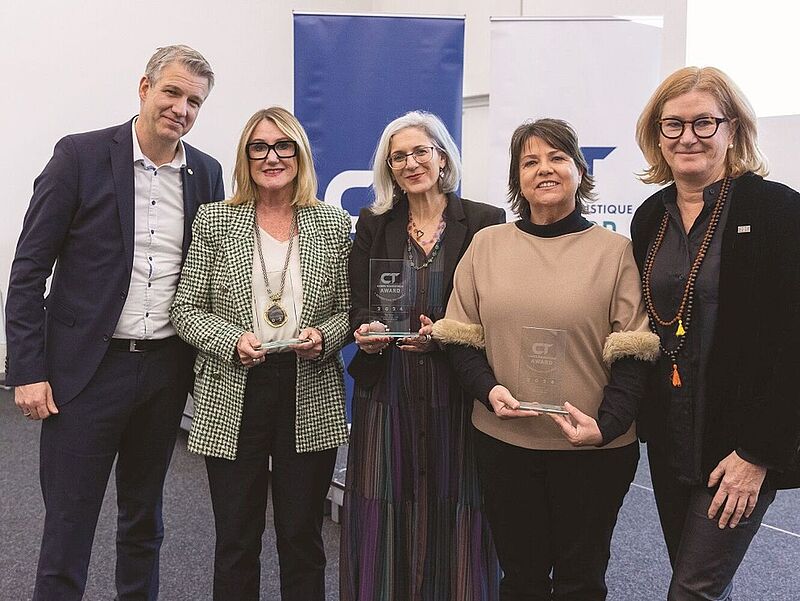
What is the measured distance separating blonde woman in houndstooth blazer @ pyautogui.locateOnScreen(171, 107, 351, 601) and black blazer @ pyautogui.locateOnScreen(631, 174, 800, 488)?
3.22 feet

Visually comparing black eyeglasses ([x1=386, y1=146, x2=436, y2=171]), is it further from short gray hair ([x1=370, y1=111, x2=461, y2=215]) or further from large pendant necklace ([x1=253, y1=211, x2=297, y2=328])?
large pendant necklace ([x1=253, y1=211, x2=297, y2=328])

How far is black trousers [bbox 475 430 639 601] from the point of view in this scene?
1.70m

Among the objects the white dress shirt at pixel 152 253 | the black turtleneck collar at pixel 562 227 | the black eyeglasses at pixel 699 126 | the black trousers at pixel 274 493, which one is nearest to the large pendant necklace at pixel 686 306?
the black eyeglasses at pixel 699 126

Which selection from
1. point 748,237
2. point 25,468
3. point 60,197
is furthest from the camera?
point 25,468

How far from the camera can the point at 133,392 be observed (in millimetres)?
2025

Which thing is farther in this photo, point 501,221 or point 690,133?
point 501,221

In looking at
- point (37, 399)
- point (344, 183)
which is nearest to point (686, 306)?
point (37, 399)

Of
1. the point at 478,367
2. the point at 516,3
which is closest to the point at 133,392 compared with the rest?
the point at 478,367

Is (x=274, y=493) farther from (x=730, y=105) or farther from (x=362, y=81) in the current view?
(x=362, y=81)

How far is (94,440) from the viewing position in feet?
6.56

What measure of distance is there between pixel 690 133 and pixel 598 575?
1080mm

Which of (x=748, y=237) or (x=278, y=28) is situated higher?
(x=278, y=28)

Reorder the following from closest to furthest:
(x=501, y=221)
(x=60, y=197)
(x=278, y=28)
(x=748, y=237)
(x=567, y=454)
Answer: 1. (x=748, y=237)
2. (x=567, y=454)
3. (x=60, y=197)
4. (x=501, y=221)
5. (x=278, y=28)

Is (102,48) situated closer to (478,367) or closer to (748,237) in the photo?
A: (478,367)
